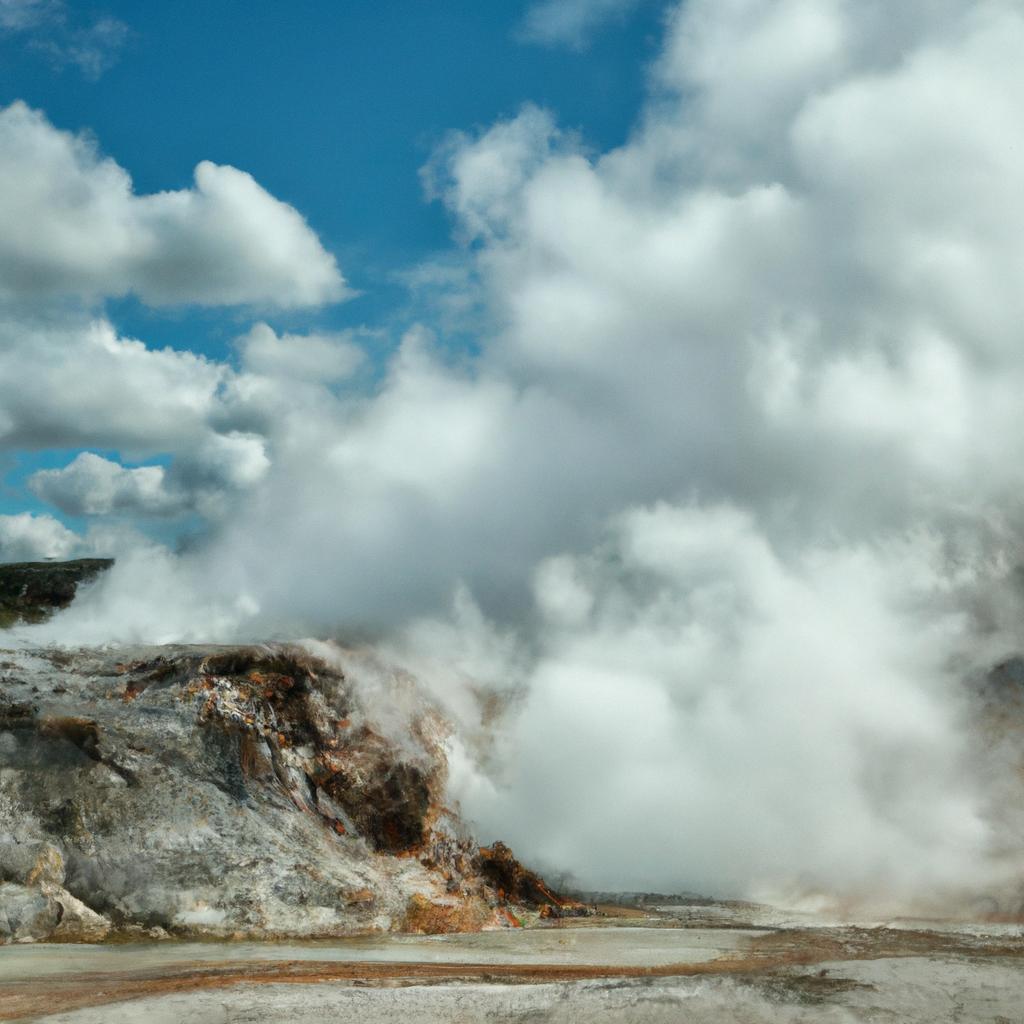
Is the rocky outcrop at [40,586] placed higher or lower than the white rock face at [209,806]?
higher

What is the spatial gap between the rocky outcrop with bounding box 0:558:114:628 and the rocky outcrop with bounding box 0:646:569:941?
29.1 m

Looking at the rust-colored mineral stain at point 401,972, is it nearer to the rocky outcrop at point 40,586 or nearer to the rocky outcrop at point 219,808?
the rocky outcrop at point 219,808

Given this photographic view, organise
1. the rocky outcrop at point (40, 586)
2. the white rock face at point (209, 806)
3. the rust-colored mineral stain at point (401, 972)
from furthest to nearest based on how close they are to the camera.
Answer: the rocky outcrop at point (40, 586), the white rock face at point (209, 806), the rust-colored mineral stain at point (401, 972)

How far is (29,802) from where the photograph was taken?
2469 centimetres

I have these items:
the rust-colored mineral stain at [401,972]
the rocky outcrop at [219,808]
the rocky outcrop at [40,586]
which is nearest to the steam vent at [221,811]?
the rocky outcrop at [219,808]

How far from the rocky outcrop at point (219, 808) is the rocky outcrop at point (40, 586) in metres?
29.1

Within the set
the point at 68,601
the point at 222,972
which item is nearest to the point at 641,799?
the point at 222,972

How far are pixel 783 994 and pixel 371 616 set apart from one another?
30549mm

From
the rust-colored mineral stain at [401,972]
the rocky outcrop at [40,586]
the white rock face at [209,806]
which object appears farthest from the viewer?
the rocky outcrop at [40,586]

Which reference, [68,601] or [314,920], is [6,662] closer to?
[314,920]

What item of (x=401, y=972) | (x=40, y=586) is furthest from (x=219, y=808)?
(x=40, y=586)

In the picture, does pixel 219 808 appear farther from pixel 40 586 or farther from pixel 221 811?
pixel 40 586

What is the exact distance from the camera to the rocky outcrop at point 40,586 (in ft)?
191

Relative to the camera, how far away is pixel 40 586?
61.8 m
